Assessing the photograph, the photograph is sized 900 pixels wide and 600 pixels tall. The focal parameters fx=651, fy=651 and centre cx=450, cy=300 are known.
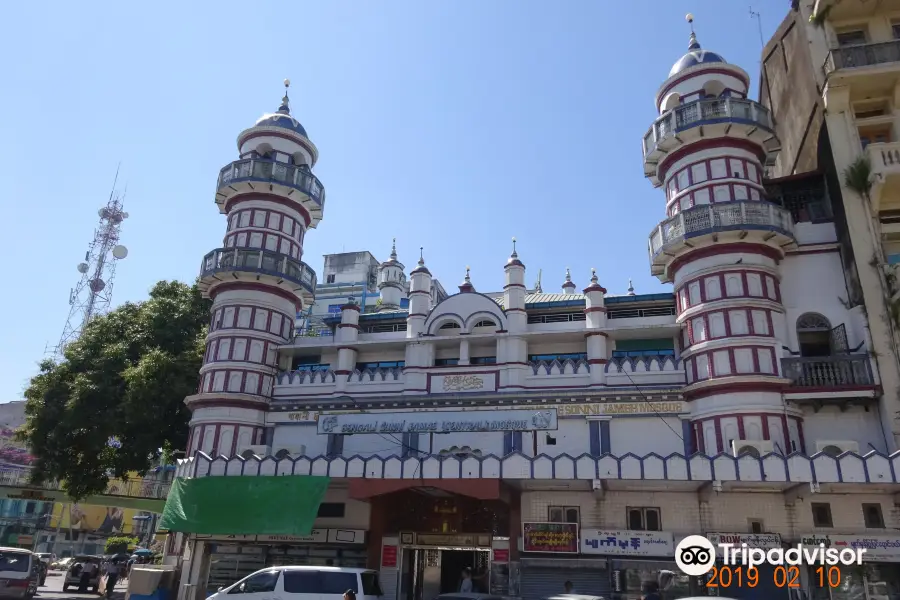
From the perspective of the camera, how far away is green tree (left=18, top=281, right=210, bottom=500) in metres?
29.8

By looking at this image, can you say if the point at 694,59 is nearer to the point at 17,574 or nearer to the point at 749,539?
the point at 749,539

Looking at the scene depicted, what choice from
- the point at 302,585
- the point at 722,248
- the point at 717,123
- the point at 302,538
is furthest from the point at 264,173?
the point at 722,248

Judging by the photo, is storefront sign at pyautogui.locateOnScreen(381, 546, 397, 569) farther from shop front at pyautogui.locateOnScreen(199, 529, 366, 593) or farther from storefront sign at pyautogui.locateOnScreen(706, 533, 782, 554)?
storefront sign at pyautogui.locateOnScreen(706, 533, 782, 554)

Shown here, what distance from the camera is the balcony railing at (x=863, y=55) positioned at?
24720 mm

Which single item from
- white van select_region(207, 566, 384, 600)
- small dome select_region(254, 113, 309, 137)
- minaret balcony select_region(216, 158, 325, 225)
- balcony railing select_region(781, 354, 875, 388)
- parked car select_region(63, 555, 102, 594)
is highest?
small dome select_region(254, 113, 309, 137)

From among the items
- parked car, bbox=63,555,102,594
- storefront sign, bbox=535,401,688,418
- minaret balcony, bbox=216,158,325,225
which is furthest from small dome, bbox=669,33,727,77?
parked car, bbox=63,555,102,594

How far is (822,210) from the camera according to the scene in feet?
87.5

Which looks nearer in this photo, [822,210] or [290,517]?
[290,517]

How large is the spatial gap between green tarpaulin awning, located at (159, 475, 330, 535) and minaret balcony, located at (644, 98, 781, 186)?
19.3 meters

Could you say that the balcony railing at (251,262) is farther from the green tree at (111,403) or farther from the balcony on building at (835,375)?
the balcony on building at (835,375)

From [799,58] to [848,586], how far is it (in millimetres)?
22357

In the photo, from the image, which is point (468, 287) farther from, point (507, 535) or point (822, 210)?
point (822, 210)

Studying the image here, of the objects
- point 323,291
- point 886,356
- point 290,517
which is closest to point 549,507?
point 290,517

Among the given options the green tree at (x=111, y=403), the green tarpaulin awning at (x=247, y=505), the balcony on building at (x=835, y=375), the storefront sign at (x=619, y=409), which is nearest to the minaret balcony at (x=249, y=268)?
the green tree at (x=111, y=403)
